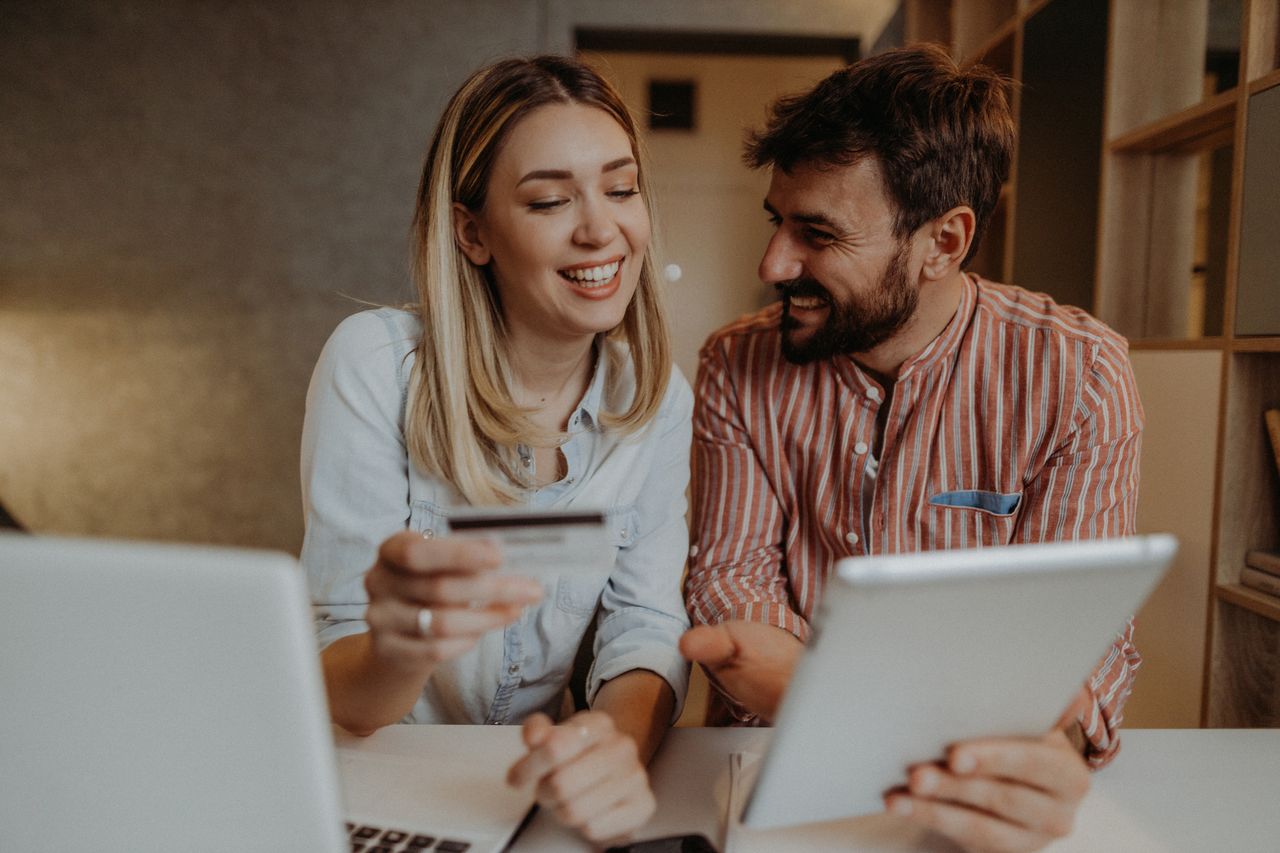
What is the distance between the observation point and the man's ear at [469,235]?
1.36 meters

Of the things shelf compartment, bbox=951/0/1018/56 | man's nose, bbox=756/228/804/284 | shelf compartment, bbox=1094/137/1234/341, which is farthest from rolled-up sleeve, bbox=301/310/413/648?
shelf compartment, bbox=951/0/1018/56

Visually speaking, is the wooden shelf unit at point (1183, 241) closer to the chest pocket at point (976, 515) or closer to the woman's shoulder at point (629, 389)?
the chest pocket at point (976, 515)

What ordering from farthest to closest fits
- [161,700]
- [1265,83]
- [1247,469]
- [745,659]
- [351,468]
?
[1247,469], [1265,83], [351,468], [745,659], [161,700]

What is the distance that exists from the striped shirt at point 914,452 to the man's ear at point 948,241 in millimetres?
62

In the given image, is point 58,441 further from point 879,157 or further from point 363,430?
point 879,157

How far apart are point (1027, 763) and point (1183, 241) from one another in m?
1.98

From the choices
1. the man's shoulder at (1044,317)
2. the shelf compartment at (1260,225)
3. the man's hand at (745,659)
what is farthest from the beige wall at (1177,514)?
the man's hand at (745,659)

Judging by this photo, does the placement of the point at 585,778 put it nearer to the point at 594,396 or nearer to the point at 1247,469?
the point at 594,396

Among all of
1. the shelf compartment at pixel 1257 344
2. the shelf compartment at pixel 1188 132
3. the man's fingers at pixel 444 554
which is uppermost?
the shelf compartment at pixel 1188 132

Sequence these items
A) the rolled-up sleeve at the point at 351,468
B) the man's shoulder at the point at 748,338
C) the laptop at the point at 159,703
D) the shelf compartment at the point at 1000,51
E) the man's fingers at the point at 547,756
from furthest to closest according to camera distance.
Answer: the shelf compartment at the point at 1000,51 → the man's shoulder at the point at 748,338 → the rolled-up sleeve at the point at 351,468 → the man's fingers at the point at 547,756 → the laptop at the point at 159,703

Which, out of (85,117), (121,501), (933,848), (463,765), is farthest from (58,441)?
(933,848)

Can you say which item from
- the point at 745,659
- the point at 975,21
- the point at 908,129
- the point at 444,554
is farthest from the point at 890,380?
the point at 975,21

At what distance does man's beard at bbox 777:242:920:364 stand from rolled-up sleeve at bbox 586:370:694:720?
9.1 inches

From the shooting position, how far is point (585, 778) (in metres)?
0.75
